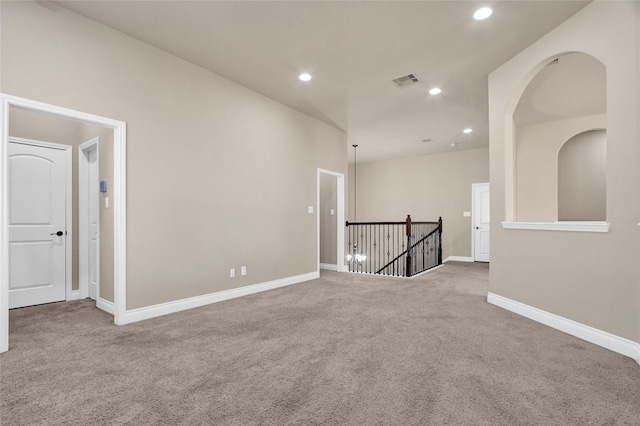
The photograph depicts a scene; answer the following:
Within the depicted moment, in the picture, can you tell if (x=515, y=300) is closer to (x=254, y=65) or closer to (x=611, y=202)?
(x=611, y=202)

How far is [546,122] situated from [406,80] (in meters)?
3.50

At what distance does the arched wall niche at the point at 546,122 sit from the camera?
3953 mm

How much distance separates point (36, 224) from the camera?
4.21m

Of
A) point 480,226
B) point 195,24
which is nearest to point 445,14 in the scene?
point 195,24

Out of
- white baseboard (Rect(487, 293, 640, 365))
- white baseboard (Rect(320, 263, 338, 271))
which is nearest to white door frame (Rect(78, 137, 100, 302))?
white baseboard (Rect(320, 263, 338, 271))

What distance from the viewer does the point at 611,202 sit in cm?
266

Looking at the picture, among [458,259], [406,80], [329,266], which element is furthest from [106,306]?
[458,259]

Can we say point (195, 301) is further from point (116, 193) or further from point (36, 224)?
point (36, 224)

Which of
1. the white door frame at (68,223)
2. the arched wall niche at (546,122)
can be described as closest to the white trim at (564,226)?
the arched wall niche at (546,122)

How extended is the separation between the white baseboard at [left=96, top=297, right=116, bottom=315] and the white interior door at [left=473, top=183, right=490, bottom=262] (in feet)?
26.5

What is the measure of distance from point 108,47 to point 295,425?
381 centimetres

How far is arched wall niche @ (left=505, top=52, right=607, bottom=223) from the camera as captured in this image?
395 cm

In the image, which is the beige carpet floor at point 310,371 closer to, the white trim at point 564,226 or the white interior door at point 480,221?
the white trim at point 564,226

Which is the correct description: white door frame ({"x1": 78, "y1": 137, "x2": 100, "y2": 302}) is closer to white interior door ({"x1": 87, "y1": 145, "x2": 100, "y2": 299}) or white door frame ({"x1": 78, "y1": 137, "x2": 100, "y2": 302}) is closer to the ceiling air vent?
white interior door ({"x1": 87, "y1": 145, "x2": 100, "y2": 299})
